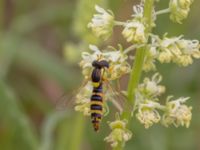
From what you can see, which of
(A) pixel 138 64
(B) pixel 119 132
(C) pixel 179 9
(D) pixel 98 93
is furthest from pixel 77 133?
(C) pixel 179 9

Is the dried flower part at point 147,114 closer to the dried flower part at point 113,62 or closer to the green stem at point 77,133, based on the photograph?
the dried flower part at point 113,62

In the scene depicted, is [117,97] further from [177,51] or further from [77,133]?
[77,133]

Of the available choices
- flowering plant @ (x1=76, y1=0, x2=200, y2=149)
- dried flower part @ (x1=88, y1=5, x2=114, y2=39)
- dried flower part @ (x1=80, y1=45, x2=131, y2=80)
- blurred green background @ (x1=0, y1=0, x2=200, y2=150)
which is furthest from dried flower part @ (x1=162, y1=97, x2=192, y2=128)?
blurred green background @ (x1=0, y1=0, x2=200, y2=150)

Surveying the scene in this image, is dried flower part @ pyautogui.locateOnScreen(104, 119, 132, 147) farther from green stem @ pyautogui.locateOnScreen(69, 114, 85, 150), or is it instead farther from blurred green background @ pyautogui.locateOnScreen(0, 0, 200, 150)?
green stem @ pyautogui.locateOnScreen(69, 114, 85, 150)

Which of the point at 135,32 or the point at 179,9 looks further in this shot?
the point at 179,9

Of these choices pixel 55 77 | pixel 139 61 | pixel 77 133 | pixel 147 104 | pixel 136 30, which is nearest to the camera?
pixel 136 30

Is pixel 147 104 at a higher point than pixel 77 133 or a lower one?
lower
